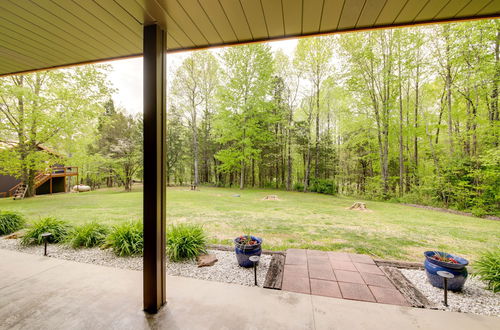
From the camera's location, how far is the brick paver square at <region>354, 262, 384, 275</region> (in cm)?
240

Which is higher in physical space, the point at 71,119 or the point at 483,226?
the point at 71,119

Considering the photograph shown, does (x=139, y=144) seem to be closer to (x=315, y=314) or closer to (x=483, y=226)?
(x=315, y=314)

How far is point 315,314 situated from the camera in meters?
1.66

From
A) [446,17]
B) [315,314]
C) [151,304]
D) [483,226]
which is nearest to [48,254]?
[151,304]

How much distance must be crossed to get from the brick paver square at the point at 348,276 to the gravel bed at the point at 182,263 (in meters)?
0.84

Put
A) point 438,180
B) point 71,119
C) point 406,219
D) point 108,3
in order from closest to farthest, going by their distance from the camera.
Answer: point 108,3 → point 406,219 → point 438,180 → point 71,119

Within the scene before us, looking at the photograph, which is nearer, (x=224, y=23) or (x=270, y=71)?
(x=224, y=23)

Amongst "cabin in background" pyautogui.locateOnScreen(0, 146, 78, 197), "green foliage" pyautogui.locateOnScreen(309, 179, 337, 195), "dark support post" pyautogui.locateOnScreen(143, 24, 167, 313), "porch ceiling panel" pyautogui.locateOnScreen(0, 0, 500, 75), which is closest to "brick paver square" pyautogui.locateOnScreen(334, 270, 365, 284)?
"dark support post" pyautogui.locateOnScreen(143, 24, 167, 313)

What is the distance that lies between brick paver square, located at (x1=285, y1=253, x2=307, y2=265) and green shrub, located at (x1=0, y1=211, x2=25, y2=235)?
518 centimetres

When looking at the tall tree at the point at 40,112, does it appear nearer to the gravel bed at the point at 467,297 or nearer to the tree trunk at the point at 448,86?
the gravel bed at the point at 467,297

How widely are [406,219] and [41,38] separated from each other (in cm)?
765

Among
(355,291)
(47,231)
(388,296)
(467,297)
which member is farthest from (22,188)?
(467,297)

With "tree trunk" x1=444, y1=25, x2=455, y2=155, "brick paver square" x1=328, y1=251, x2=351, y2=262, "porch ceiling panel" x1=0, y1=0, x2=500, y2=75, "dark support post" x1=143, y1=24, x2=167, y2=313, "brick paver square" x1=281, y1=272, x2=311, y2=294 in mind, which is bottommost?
"brick paver square" x1=328, y1=251, x2=351, y2=262

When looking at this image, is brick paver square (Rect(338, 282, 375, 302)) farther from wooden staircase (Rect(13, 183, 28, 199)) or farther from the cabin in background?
the cabin in background
